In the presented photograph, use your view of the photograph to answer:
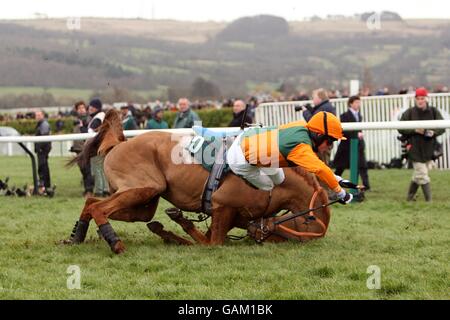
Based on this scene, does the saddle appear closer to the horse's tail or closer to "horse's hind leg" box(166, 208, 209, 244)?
"horse's hind leg" box(166, 208, 209, 244)

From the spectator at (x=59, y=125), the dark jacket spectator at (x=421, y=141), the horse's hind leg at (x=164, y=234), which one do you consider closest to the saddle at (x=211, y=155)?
the horse's hind leg at (x=164, y=234)

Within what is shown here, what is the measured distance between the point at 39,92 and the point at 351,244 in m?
16.8

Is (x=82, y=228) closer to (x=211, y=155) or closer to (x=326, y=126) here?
(x=211, y=155)

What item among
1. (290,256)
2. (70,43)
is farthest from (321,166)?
(70,43)

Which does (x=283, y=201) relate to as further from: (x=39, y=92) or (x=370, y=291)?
(x=39, y=92)

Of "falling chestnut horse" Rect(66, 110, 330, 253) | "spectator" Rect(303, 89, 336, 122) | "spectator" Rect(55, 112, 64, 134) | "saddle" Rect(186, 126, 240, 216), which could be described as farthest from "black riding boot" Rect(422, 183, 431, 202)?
"spectator" Rect(55, 112, 64, 134)

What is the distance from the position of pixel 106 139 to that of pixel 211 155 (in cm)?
113

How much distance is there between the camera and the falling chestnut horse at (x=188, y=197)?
22.8 feet

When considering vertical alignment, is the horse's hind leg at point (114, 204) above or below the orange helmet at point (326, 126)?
below

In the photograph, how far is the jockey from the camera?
20.5ft

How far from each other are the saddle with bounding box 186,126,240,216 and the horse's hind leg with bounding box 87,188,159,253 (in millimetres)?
464

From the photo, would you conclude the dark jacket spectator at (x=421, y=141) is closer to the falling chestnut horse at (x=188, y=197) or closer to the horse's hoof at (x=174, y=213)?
the falling chestnut horse at (x=188, y=197)

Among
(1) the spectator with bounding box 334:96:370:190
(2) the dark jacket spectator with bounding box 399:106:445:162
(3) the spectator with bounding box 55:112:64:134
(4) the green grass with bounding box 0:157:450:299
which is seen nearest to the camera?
Answer: (4) the green grass with bounding box 0:157:450:299

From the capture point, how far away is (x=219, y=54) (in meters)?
23.5
